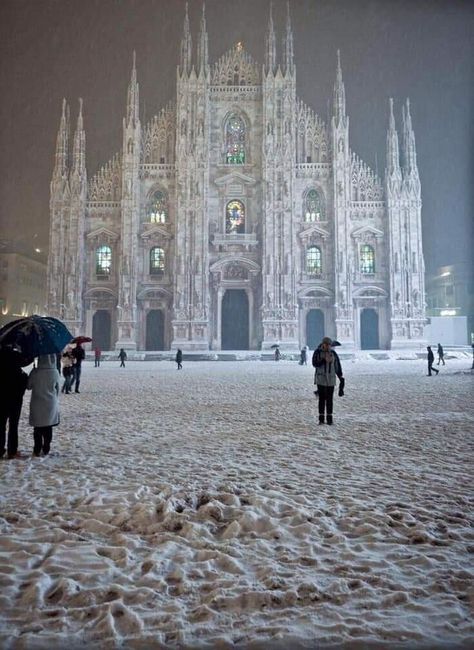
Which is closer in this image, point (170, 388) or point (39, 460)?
point (39, 460)

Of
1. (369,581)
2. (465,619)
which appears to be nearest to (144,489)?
(369,581)

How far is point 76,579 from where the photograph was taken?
2961mm

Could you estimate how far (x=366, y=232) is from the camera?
38.8m

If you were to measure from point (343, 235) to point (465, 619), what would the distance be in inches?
1460

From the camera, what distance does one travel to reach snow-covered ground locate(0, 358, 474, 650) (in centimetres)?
247

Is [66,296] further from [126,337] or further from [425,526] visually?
[425,526]

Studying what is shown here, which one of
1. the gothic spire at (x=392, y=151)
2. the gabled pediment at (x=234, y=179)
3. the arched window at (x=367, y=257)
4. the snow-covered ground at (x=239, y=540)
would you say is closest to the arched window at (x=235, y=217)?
the gabled pediment at (x=234, y=179)

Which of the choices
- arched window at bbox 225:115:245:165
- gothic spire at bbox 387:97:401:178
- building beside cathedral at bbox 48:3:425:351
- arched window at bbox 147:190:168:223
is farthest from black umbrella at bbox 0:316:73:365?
gothic spire at bbox 387:97:401:178

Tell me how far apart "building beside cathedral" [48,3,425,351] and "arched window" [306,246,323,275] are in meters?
0.09

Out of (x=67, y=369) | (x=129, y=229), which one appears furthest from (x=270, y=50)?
(x=67, y=369)

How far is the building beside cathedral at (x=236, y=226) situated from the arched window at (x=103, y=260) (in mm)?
115

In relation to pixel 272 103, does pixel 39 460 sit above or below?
below

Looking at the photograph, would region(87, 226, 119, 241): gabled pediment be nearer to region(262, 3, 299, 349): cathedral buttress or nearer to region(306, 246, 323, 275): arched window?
region(262, 3, 299, 349): cathedral buttress

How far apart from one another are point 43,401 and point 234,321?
33.5 m
